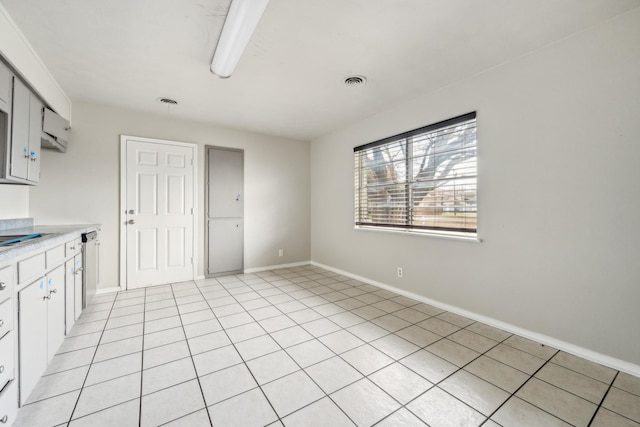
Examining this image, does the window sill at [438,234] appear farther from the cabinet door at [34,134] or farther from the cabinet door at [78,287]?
the cabinet door at [34,134]

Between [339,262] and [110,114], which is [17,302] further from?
[339,262]

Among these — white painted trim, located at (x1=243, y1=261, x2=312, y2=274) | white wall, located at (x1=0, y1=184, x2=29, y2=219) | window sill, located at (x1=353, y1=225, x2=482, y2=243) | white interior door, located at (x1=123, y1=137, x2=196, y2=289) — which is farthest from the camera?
white painted trim, located at (x1=243, y1=261, x2=312, y2=274)

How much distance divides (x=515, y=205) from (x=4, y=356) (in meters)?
3.63

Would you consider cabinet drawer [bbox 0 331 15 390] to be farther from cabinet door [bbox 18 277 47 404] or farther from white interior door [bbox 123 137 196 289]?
white interior door [bbox 123 137 196 289]

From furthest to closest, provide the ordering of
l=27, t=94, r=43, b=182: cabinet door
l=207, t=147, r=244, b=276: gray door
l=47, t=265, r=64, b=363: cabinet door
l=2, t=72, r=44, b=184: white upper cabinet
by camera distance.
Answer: l=207, t=147, r=244, b=276: gray door → l=27, t=94, r=43, b=182: cabinet door → l=2, t=72, r=44, b=184: white upper cabinet → l=47, t=265, r=64, b=363: cabinet door

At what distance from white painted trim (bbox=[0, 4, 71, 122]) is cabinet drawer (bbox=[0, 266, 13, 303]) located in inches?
66.1

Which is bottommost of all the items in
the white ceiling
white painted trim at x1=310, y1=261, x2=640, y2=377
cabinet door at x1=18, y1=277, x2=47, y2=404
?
white painted trim at x1=310, y1=261, x2=640, y2=377

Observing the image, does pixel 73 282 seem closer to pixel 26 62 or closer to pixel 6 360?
pixel 6 360

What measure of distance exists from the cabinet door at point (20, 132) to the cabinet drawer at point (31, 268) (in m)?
0.96

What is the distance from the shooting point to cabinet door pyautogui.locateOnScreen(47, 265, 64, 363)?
6.16 ft

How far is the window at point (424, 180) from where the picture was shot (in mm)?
2887

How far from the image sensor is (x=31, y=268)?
64.1 inches

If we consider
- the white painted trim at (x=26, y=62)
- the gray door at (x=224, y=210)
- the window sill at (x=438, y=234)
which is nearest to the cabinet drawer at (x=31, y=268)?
the white painted trim at (x=26, y=62)


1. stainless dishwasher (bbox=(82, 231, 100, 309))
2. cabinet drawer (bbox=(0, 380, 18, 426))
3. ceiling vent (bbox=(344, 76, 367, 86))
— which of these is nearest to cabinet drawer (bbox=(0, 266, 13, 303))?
cabinet drawer (bbox=(0, 380, 18, 426))
